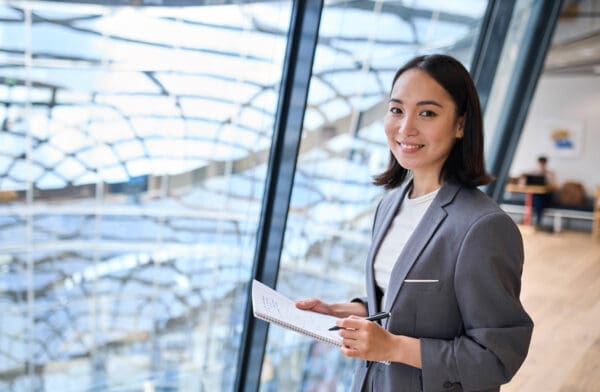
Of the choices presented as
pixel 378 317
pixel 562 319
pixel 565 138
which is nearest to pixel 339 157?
pixel 378 317

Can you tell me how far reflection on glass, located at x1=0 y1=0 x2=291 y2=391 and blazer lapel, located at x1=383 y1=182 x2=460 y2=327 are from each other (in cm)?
155

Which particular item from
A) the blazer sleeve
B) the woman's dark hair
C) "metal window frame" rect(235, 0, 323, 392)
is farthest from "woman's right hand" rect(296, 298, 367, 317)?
"metal window frame" rect(235, 0, 323, 392)

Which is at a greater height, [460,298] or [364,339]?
[460,298]

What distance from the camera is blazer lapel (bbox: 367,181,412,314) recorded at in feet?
5.15

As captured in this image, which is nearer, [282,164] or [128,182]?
[128,182]

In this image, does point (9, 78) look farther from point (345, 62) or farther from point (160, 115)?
point (345, 62)

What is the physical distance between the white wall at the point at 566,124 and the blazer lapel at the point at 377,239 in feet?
42.9

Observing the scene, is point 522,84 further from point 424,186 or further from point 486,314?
point 486,314

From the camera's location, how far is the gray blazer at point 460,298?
1298 millimetres

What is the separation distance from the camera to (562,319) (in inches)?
233

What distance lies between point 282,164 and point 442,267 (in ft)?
6.11

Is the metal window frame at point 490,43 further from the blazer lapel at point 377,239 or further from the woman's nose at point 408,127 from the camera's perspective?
the woman's nose at point 408,127

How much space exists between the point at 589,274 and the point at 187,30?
7316 mm

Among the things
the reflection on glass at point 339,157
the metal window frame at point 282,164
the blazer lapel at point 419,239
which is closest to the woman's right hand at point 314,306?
the blazer lapel at point 419,239
